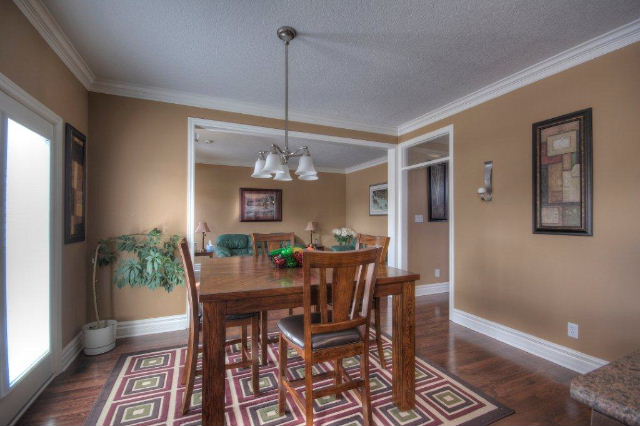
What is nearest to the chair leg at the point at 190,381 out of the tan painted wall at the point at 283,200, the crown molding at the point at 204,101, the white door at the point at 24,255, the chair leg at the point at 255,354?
the chair leg at the point at 255,354

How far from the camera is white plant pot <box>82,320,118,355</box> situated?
2500 mm

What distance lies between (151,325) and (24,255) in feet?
4.67

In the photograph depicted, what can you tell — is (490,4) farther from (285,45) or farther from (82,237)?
(82,237)

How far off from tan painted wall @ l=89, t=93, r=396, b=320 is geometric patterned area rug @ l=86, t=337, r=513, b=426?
2.61ft

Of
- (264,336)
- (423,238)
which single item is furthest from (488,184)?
(264,336)

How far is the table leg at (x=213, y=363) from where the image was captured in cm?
143

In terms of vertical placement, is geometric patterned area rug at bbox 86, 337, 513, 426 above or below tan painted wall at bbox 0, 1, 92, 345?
below

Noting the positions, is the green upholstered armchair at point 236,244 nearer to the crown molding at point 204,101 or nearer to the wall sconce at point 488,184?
the crown molding at point 204,101

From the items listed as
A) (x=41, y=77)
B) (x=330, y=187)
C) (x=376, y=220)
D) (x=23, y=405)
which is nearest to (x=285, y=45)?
(x=41, y=77)

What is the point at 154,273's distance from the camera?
273 centimetres

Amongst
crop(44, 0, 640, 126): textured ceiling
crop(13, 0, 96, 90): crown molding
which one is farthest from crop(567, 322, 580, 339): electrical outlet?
crop(13, 0, 96, 90): crown molding

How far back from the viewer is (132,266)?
2.66m

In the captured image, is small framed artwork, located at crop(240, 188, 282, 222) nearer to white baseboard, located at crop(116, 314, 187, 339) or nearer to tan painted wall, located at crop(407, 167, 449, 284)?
tan painted wall, located at crop(407, 167, 449, 284)

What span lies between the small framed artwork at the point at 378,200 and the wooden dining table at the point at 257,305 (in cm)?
398
